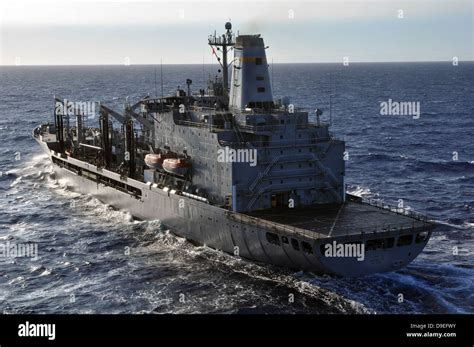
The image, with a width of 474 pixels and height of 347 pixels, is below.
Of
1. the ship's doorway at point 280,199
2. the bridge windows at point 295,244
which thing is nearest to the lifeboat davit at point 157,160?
the ship's doorway at point 280,199

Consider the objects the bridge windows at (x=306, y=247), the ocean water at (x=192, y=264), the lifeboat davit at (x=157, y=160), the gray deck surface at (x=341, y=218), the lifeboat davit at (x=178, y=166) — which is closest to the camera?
the ocean water at (x=192, y=264)

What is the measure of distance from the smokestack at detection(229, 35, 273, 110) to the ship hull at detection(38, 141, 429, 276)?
319 inches

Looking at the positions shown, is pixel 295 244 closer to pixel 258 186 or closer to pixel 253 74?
pixel 258 186

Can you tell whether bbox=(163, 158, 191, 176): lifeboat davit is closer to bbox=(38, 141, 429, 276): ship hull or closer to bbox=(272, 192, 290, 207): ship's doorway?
bbox=(38, 141, 429, 276): ship hull

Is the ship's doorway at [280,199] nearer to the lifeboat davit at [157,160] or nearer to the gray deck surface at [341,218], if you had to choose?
the gray deck surface at [341,218]

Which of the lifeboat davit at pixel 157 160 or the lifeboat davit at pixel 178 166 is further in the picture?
the lifeboat davit at pixel 157 160

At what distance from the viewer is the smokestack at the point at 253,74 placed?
137 ft

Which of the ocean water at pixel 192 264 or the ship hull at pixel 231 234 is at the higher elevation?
the ship hull at pixel 231 234

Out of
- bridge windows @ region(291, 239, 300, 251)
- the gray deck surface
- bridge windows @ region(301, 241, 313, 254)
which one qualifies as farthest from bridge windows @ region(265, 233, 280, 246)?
bridge windows @ region(301, 241, 313, 254)

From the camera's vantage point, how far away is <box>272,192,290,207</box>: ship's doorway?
38.7m

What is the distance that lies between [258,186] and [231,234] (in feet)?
11.1

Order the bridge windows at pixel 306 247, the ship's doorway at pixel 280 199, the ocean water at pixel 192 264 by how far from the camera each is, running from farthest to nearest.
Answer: the ship's doorway at pixel 280 199 < the bridge windows at pixel 306 247 < the ocean water at pixel 192 264

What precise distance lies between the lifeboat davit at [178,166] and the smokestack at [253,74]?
5367mm
